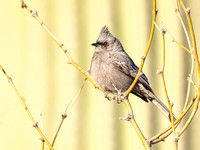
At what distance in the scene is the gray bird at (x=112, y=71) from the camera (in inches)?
187

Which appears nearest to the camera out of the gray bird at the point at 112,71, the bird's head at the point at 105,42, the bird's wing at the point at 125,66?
the gray bird at the point at 112,71

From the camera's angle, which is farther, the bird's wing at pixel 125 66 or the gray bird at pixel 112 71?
the bird's wing at pixel 125 66

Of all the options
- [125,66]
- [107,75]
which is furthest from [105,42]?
[107,75]

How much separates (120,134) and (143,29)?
5.31ft

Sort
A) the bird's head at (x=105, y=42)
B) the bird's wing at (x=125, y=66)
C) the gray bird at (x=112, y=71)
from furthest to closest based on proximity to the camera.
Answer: the bird's head at (x=105, y=42), the bird's wing at (x=125, y=66), the gray bird at (x=112, y=71)

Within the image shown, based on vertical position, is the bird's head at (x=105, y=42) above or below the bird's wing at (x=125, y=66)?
above

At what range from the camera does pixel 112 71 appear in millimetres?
4836

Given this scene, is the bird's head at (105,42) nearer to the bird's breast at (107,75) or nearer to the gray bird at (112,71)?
the gray bird at (112,71)

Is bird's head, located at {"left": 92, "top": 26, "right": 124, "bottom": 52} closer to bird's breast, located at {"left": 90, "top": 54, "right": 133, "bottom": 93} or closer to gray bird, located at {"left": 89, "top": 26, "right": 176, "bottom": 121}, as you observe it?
gray bird, located at {"left": 89, "top": 26, "right": 176, "bottom": 121}

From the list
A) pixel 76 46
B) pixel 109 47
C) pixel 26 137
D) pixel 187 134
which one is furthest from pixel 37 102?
pixel 187 134

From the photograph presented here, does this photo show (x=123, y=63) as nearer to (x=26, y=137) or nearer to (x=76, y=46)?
(x=76, y=46)

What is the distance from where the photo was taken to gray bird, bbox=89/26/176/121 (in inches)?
187

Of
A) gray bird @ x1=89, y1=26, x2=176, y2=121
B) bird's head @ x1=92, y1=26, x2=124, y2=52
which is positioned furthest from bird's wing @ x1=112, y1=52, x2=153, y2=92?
bird's head @ x1=92, y1=26, x2=124, y2=52

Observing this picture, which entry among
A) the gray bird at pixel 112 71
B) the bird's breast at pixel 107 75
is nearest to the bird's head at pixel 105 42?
the gray bird at pixel 112 71
